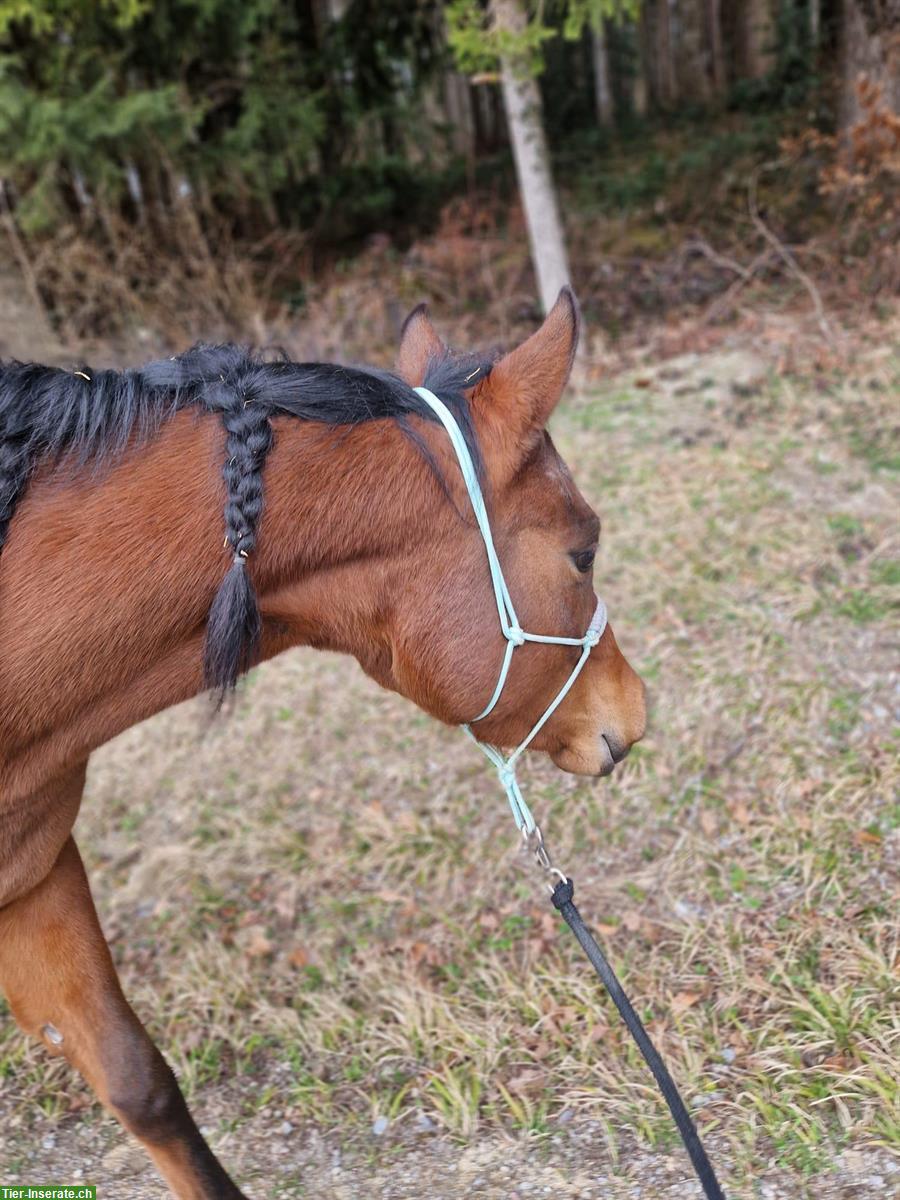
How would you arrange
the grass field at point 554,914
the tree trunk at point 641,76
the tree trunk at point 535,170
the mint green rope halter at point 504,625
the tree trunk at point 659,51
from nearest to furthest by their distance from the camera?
the mint green rope halter at point 504,625 < the grass field at point 554,914 < the tree trunk at point 535,170 < the tree trunk at point 641,76 < the tree trunk at point 659,51

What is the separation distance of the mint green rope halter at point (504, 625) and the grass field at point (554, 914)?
1123 mm

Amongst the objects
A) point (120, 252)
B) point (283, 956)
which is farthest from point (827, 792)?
point (120, 252)

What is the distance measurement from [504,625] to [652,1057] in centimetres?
101

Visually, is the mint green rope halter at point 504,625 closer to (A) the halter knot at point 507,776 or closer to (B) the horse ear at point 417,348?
(A) the halter knot at point 507,776

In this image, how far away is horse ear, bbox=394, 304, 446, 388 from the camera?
2.27 meters

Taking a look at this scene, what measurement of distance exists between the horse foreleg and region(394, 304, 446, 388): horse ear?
161 centimetres

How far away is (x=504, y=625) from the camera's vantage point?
2045 millimetres

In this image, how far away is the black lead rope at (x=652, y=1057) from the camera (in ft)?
6.14

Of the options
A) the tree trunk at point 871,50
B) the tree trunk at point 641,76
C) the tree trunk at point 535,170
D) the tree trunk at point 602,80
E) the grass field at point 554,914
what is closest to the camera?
the grass field at point 554,914

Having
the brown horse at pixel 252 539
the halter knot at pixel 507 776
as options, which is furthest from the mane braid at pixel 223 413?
the halter knot at pixel 507 776

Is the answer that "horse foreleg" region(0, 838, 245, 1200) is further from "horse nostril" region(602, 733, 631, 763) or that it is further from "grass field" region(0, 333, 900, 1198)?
"horse nostril" region(602, 733, 631, 763)

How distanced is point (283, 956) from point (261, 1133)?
757 mm

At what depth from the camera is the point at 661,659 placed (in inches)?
180

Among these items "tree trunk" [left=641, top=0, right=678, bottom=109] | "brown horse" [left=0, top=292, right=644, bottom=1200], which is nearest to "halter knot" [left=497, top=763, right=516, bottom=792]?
"brown horse" [left=0, top=292, right=644, bottom=1200]
